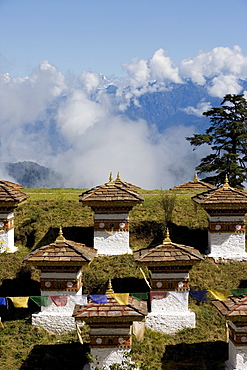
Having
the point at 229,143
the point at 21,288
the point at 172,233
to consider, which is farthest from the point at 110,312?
the point at 229,143

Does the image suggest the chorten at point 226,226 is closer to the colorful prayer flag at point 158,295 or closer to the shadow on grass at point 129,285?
the shadow on grass at point 129,285

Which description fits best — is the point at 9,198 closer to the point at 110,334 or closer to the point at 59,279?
the point at 59,279

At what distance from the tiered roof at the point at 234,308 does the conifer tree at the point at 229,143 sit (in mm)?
19843

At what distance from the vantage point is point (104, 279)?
1706 cm

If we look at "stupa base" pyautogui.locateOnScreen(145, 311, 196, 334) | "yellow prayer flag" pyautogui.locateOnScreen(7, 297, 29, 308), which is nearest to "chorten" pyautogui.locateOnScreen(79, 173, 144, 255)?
"stupa base" pyautogui.locateOnScreen(145, 311, 196, 334)

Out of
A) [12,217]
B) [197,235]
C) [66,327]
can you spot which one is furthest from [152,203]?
[66,327]

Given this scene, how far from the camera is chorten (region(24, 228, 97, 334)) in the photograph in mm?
15586

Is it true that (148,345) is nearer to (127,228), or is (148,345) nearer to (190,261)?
(190,261)

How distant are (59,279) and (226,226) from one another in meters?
6.80

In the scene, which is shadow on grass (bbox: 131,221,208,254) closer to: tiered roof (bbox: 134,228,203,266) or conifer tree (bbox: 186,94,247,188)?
tiered roof (bbox: 134,228,203,266)

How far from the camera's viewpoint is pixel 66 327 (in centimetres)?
1559

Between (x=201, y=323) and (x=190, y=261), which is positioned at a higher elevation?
(x=190, y=261)

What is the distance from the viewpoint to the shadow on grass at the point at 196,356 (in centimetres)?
1364

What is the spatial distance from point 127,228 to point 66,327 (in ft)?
15.5
